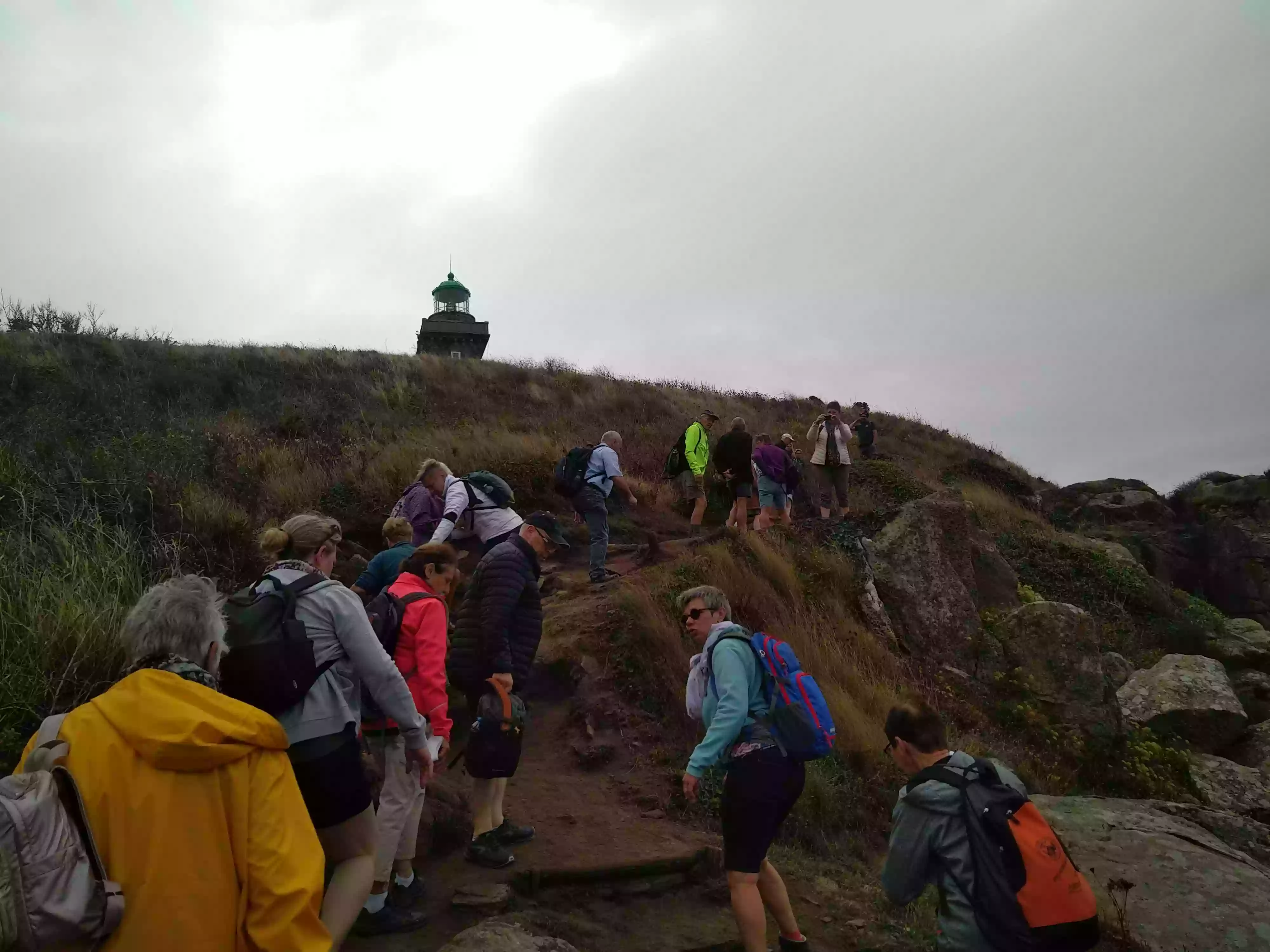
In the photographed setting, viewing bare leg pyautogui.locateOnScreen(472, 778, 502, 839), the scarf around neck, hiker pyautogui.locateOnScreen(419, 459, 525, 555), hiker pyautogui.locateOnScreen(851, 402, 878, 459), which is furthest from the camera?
hiker pyautogui.locateOnScreen(851, 402, 878, 459)

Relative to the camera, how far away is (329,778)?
292 cm

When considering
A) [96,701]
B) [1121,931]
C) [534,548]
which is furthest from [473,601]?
[1121,931]

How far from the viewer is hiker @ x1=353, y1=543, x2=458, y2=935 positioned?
377cm

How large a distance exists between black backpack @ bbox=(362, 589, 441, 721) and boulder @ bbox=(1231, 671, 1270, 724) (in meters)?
10.5

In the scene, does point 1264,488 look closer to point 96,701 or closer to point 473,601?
point 473,601

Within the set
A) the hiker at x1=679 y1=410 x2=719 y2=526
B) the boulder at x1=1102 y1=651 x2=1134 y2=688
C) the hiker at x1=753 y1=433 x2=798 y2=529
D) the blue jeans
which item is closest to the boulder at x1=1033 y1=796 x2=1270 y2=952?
the boulder at x1=1102 y1=651 x2=1134 y2=688

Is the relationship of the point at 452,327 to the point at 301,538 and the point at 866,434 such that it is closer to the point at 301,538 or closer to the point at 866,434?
the point at 866,434

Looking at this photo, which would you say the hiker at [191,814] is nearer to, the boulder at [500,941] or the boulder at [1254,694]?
the boulder at [500,941]

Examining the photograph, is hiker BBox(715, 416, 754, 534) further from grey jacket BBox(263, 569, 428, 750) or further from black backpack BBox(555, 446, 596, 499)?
grey jacket BBox(263, 569, 428, 750)

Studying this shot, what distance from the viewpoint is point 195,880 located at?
6.81 ft

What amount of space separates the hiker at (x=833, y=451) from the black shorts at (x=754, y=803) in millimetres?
8259

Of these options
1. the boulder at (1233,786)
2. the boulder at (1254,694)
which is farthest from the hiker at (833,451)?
the boulder at (1254,694)

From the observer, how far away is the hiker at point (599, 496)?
8.26 meters

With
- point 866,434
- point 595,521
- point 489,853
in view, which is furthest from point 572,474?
point 866,434
